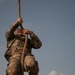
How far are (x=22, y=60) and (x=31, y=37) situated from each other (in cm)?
121

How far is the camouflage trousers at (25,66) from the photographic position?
7.62m

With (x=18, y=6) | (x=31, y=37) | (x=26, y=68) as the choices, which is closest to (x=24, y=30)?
(x=31, y=37)

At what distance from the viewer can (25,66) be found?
778 cm

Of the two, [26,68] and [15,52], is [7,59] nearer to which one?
[15,52]

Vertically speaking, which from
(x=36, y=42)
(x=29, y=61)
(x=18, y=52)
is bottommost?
(x=29, y=61)

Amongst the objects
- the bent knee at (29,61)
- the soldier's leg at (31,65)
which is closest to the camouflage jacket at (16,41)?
the bent knee at (29,61)

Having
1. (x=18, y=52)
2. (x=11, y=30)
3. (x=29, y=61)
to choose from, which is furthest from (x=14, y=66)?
(x=11, y=30)

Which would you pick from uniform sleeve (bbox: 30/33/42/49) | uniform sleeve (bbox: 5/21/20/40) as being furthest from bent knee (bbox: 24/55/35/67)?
uniform sleeve (bbox: 5/21/20/40)

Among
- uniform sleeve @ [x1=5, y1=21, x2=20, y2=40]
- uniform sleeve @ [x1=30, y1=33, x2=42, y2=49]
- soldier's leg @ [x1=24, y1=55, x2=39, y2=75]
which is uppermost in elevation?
uniform sleeve @ [x1=5, y1=21, x2=20, y2=40]

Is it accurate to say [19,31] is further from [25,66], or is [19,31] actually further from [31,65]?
[31,65]

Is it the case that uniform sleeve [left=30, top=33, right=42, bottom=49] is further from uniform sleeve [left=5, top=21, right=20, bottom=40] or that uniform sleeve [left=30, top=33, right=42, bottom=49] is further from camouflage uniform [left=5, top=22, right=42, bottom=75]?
uniform sleeve [left=5, top=21, right=20, bottom=40]

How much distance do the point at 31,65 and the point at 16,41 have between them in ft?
4.47

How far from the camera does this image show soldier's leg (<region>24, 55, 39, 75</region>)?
7652mm

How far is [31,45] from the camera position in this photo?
8945 mm
